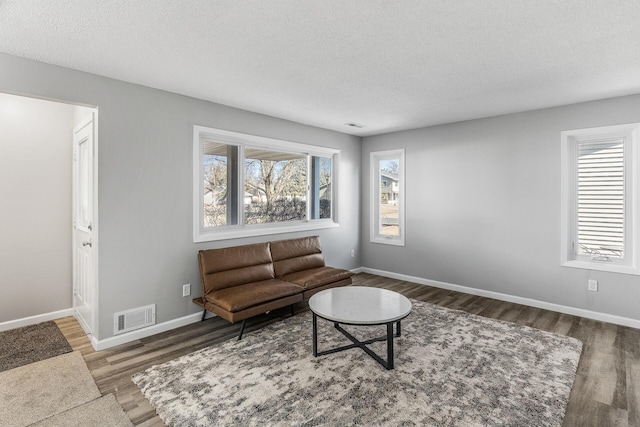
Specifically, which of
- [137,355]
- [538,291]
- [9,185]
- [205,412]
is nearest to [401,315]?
[205,412]

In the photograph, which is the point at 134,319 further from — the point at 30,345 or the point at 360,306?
the point at 360,306

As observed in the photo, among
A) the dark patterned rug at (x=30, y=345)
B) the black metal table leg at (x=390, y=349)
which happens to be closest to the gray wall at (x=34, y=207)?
the dark patterned rug at (x=30, y=345)

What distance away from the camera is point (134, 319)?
3117 millimetres

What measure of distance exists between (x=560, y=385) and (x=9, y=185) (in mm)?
5393

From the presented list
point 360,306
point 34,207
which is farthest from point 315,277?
point 34,207

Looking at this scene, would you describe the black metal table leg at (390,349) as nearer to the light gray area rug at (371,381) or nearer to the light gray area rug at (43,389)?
the light gray area rug at (371,381)

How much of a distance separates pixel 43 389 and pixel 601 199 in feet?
18.6

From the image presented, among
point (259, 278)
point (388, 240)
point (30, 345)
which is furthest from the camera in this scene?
point (388, 240)

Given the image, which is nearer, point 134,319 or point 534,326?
point 134,319

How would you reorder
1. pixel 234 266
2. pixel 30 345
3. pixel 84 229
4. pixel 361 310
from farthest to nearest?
pixel 234 266 → pixel 84 229 → pixel 30 345 → pixel 361 310

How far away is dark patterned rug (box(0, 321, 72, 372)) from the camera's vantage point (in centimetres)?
271

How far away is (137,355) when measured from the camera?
2799mm

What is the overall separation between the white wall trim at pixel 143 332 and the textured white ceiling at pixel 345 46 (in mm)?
2432

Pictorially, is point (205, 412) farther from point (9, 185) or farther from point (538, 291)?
point (538, 291)
